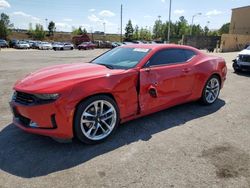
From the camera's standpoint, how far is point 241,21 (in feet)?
208

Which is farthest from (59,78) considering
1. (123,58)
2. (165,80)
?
(165,80)

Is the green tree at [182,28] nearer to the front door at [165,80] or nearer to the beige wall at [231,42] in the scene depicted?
the beige wall at [231,42]

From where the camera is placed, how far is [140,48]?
473 cm

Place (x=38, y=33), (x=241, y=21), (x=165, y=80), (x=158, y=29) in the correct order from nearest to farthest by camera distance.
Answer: (x=165, y=80) < (x=241, y=21) < (x=38, y=33) < (x=158, y=29)

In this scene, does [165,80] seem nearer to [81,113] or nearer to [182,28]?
[81,113]

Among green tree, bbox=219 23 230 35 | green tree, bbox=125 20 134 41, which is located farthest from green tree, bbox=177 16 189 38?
green tree, bbox=219 23 230 35

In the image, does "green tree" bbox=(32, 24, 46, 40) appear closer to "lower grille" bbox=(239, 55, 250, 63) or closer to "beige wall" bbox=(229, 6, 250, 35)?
"beige wall" bbox=(229, 6, 250, 35)

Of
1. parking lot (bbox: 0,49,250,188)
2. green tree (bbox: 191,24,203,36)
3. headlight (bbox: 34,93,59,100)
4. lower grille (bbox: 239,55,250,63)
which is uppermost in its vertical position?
green tree (bbox: 191,24,203,36)

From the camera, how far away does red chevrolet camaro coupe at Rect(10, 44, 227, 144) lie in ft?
10.9

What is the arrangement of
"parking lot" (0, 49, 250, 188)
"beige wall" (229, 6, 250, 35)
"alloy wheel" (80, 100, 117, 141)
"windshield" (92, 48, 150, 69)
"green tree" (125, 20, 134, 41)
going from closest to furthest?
"parking lot" (0, 49, 250, 188)
"alloy wheel" (80, 100, 117, 141)
"windshield" (92, 48, 150, 69)
"beige wall" (229, 6, 250, 35)
"green tree" (125, 20, 134, 41)

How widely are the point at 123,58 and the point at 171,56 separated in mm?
974

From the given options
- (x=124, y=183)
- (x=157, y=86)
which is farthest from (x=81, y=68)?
(x=124, y=183)

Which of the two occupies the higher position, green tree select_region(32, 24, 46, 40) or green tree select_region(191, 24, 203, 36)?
green tree select_region(191, 24, 203, 36)

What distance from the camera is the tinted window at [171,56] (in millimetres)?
4485
